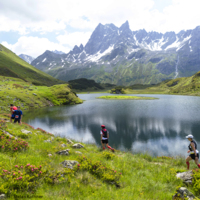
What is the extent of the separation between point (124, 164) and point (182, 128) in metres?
35.3

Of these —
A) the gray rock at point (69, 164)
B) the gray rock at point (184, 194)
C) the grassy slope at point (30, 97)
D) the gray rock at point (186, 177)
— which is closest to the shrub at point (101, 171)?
the gray rock at point (69, 164)

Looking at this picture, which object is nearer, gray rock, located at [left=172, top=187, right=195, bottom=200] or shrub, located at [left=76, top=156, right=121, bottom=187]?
gray rock, located at [left=172, top=187, right=195, bottom=200]

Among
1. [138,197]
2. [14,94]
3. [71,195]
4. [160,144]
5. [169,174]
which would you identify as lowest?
[160,144]

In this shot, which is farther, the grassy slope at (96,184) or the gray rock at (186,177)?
the gray rock at (186,177)

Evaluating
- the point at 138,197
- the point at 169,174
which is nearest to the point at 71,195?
the point at 138,197

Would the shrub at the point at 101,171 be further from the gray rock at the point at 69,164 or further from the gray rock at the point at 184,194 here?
the gray rock at the point at 184,194

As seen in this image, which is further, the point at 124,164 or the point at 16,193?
the point at 124,164

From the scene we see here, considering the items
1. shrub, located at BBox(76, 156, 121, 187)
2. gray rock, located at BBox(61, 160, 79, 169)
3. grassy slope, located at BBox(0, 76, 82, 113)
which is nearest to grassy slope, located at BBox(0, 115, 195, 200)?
shrub, located at BBox(76, 156, 121, 187)

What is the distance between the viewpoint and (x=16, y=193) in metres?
5.92

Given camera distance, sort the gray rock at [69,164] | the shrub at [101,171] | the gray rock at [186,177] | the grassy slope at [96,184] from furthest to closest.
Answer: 1. the gray rock at [69,164]
2. the gray rock at [186,177]
3. the shrub at [101,171]
4. the grassy slope at [96,184]

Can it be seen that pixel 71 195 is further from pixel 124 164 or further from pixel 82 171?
pixel 124 164

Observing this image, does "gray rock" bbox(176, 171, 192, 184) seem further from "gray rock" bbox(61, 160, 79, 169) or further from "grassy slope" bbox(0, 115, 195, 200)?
"gray rock" bbox(61, 160, 79, 169)

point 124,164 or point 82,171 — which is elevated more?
point 82,171

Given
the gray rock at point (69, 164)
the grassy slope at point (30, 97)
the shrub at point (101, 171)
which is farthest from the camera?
the grassy slope at point (30, 97)
